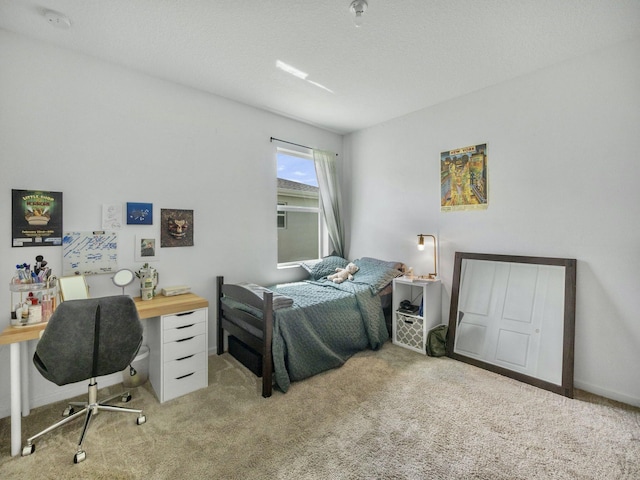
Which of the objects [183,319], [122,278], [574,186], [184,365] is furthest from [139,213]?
[574,186]

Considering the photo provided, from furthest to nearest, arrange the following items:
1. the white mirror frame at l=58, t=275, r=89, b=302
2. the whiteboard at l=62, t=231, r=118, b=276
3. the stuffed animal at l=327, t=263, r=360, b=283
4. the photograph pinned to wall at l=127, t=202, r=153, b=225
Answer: the stuffed animal at l=327, t=263, r=360, b=283
the photograph pinned to wall at l=127, t=202, r=153, b=225
the whiteboard at l=62, t=231, r=118, b=276
the white mirror frame at l=58, t=275, r=89, b=302

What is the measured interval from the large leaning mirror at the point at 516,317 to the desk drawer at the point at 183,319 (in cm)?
241

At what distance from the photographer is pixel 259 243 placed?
3383mm

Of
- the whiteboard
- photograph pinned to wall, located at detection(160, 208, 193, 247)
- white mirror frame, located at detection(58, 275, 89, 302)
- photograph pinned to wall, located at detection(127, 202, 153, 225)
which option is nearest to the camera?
white mirror frame, located at detection(58, 275, 89, 302)

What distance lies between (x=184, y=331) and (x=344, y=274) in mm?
1902

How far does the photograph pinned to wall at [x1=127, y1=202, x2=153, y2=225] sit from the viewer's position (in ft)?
8.26

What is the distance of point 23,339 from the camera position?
5.63ft

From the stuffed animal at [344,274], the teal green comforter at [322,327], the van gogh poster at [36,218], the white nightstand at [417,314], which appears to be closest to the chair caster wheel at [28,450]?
the van gogh poster at [36,218]

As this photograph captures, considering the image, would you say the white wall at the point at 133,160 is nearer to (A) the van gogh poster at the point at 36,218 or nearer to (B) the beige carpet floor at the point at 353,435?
(A) the van gogh poster at the point at 36,218

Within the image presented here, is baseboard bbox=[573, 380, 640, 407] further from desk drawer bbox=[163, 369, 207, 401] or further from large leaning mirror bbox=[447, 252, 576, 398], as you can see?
desk drawer bbox=[163, 369, 207, 401]

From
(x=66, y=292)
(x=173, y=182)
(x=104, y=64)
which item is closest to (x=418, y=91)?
(x=173, y=182)

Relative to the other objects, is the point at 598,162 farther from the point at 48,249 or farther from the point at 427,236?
the point at 48,249

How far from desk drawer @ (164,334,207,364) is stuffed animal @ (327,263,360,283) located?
1619mm

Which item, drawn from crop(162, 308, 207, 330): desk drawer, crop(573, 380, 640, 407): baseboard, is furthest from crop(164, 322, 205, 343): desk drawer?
crop(573, 380, 640, 407): baseboard
